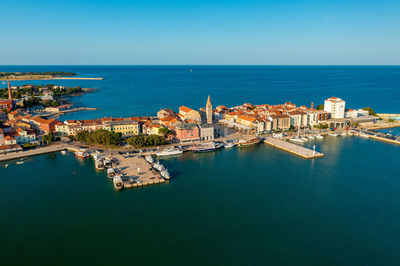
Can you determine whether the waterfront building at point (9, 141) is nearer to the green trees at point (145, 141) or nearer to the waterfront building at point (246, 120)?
the green trees at point (145, 141)

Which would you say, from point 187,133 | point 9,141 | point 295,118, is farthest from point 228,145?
point 9,141

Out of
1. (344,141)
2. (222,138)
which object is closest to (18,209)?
(222,138)

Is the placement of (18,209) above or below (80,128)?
below

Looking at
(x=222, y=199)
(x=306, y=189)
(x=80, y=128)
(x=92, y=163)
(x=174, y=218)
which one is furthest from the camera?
(x=80, y=128)

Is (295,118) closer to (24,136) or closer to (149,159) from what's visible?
(149,159)

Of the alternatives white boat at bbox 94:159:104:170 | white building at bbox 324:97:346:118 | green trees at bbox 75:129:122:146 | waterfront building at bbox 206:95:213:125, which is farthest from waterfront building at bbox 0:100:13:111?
white building at bbox 324:97:346:118

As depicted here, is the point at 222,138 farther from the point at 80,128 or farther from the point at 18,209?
the point at 18,209

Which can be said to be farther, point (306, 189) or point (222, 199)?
point (306, 189)
